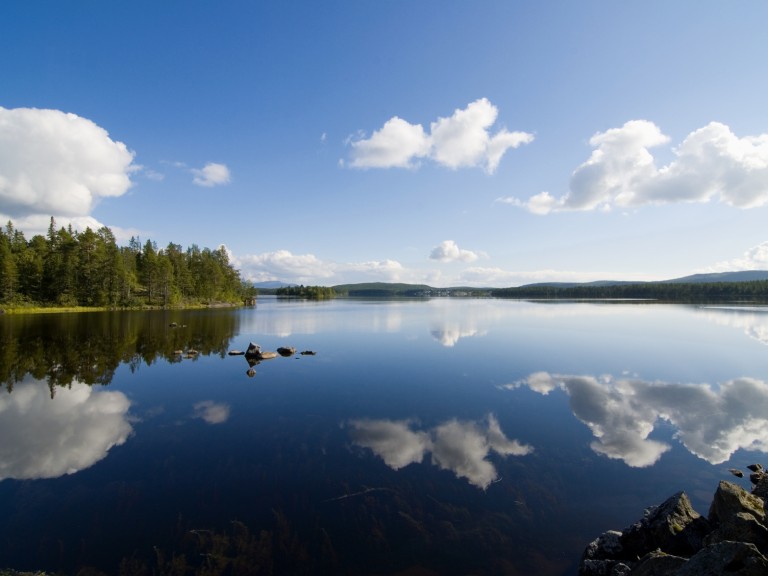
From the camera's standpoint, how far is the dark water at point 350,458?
10.1 metres

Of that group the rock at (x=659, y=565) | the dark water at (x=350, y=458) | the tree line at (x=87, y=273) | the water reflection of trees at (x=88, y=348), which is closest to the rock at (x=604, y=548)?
the dark water at (x=350, y=458)

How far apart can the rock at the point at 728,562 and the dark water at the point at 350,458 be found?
12.5ft

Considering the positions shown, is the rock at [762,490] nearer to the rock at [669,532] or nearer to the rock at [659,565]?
the rock at [669,532]

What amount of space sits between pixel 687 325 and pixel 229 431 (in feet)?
256

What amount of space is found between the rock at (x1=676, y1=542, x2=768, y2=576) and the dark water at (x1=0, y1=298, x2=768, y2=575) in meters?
3.81

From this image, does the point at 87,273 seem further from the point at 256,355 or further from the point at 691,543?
the point at 691,543

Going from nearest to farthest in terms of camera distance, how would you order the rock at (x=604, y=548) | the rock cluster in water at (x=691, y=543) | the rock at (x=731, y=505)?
the rock cluster in water at (x=691, y=543), the rock at (x=731, y=505), the rock at (x=604, y=548)

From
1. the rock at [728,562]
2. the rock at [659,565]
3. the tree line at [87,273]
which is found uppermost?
the tree line at [87,273]

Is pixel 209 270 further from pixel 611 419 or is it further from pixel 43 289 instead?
pixel 611 419

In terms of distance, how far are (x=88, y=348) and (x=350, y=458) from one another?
38.3 meters

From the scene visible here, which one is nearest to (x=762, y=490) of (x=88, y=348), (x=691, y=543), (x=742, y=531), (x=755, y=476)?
(x=691, y=543)

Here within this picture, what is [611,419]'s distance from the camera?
20.5 meters

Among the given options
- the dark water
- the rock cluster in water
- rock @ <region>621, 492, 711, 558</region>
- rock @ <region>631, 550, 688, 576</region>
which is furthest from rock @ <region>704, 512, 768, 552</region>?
the dark water

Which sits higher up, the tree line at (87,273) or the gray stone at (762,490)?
the tree line at (87,273)
